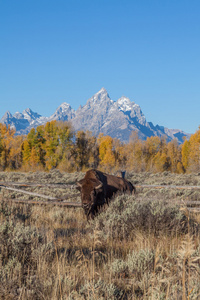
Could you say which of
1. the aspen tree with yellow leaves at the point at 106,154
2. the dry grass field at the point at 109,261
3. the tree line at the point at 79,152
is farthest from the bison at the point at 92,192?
the aspen tree with yellow leaves at the point at 106,154

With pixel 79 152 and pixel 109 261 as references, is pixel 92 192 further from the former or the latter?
pixel 79 152

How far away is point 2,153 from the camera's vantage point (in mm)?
63375

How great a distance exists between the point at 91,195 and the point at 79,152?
51.1 m

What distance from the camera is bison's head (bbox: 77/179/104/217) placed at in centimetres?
752

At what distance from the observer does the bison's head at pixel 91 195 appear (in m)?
7.52

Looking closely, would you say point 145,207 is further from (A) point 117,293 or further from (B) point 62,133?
(B) point 62,133

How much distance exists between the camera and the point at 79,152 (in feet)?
192

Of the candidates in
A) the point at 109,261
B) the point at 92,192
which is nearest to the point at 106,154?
the point at 92,192

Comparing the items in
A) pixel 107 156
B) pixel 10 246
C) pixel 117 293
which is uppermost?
pixel 107 156

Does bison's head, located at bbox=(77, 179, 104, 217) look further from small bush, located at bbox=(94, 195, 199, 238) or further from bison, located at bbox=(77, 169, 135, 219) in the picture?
small bush, located at bbox=(94, 195, 199, 238)

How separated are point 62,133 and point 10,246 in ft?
168

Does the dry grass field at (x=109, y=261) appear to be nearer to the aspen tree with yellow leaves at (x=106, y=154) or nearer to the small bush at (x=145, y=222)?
the small bush at (x=145, y=222)

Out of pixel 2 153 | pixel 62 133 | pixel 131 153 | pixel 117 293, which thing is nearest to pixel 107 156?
pixel 131 153

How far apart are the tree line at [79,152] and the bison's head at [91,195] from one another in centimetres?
3529
